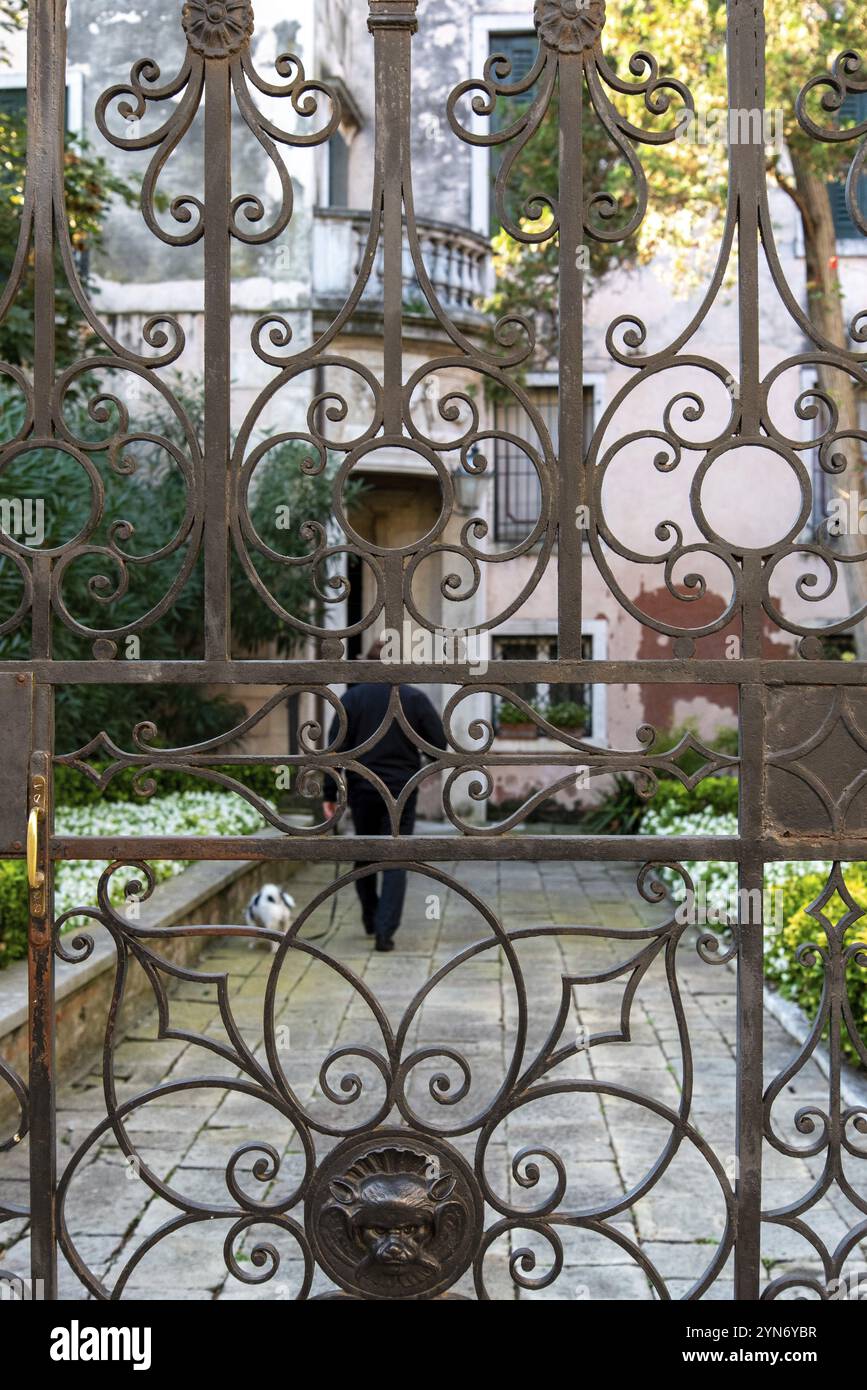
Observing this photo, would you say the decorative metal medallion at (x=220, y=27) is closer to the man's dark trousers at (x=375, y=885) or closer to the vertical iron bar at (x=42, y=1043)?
the vertical iron bar at (x=42, y=1043)

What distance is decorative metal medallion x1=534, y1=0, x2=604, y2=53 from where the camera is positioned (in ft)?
8.05

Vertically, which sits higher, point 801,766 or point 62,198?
point 62,198

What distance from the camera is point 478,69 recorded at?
1395 centimetres

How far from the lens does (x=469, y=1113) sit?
500cm

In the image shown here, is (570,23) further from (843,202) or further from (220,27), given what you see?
(843,202)

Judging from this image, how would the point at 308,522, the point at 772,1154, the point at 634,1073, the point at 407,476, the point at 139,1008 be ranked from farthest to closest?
the point at 407,476 < the point at 139,1008 < the point at 634,1073 < the point at 772,1154 < the point at 308,522

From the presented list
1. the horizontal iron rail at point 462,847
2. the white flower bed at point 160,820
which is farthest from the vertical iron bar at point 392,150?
the white flower bed at point 160,820

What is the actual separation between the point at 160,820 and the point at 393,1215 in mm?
6971

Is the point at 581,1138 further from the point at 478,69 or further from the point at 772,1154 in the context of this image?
the point at 478,69

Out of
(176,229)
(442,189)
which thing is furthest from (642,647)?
(176,229)

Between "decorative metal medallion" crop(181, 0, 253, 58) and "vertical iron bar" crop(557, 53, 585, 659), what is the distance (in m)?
0.63

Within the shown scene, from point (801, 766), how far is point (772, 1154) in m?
2.69

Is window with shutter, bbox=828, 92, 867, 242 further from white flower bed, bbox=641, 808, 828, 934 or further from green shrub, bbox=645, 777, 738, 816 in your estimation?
white flower bed, bbox=641, 808, 828, 934

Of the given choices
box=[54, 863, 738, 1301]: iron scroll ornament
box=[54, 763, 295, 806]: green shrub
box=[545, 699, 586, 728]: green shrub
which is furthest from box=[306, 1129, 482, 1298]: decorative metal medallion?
box=[545, 699, 586, 728]: green shrub
